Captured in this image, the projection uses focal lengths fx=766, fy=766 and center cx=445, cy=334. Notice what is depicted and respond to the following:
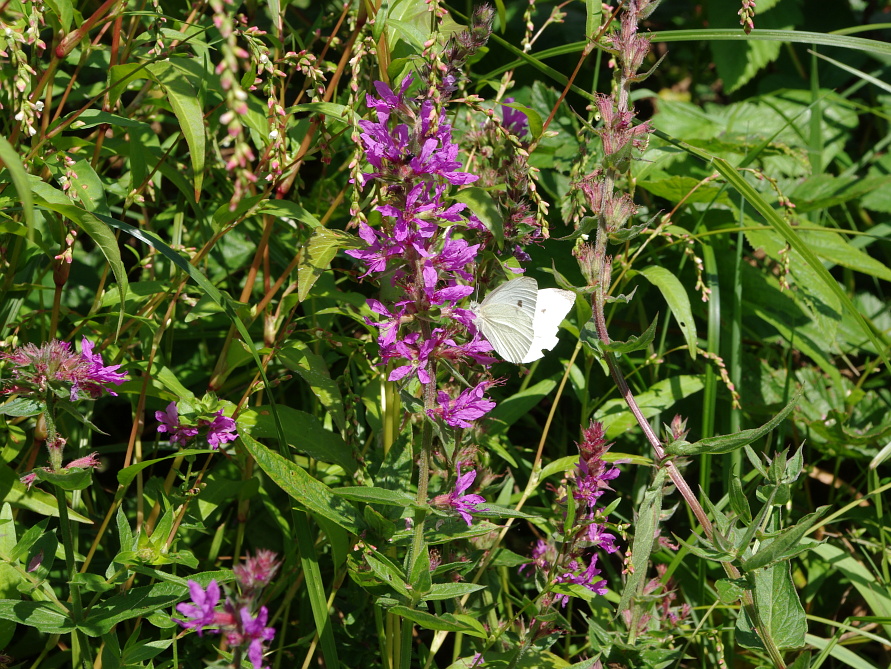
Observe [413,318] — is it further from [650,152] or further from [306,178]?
[306,178]

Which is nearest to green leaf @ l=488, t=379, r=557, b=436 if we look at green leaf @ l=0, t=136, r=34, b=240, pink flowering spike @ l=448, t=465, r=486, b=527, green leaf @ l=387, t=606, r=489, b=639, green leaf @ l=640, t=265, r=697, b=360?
green leaf @ l=640, t=265, r=697, b=360

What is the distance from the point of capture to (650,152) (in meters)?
2.47

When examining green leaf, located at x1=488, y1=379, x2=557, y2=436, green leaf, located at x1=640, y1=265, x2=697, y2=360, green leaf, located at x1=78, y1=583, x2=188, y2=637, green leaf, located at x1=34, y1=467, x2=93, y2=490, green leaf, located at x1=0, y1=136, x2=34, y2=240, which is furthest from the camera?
green leaf, located at x1=488, y1=379, x2=557, y2=436

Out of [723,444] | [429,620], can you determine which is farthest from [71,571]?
[723,444]

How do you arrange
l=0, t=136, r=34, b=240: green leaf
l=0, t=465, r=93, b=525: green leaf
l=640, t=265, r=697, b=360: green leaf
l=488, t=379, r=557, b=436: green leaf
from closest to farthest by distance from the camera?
1. l=0, t=136, r=34, b=240: green leaf
2. l=0, t=465, r=93, b=525: green leaf
3. l=640, t=265, r=697, b=360: green leaf
4. l=488, t=379, r=557, b=436: green leaf

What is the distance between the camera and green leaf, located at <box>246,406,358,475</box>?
5.29ft

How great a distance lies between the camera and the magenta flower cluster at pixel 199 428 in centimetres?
157

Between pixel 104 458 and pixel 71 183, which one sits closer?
pixel 71 183

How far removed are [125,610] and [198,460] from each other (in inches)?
26.5

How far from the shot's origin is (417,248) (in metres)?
1.31

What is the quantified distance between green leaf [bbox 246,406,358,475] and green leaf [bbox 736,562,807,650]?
0.85 meters

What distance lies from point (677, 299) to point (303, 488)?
3.39 ft

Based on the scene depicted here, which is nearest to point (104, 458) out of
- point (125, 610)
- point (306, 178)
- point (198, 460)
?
point (198, 460)

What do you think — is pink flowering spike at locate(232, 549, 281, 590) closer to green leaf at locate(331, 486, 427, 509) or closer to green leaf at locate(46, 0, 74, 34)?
green leaf at locate(331, 486, 427, 509)
